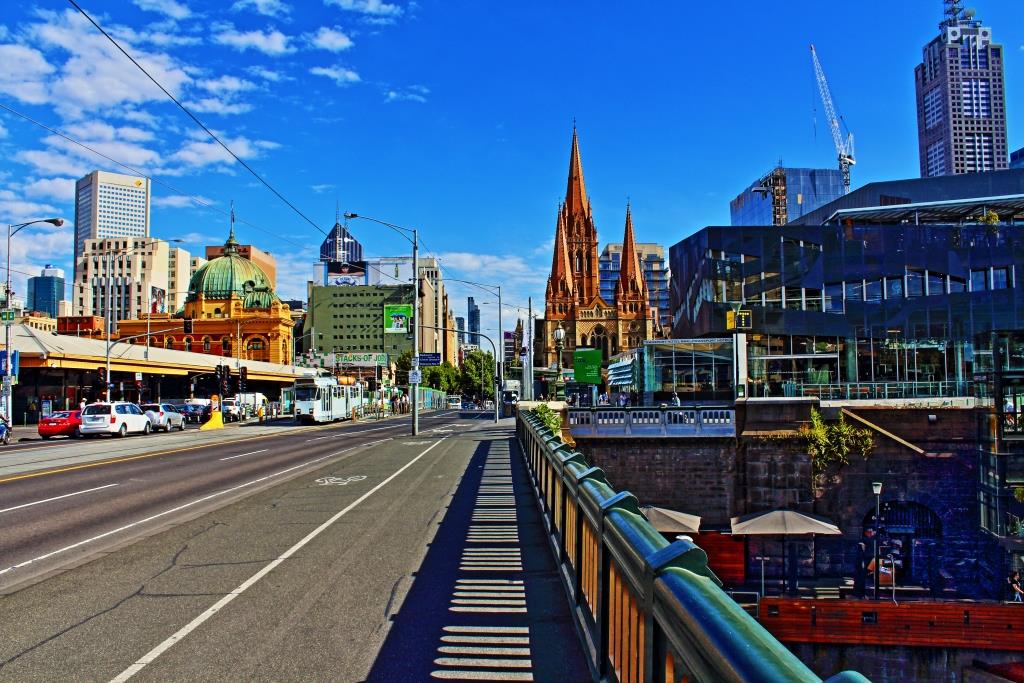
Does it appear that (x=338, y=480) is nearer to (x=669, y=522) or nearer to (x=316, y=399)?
(x=669, y=522)

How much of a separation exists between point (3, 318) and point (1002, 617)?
136 feet

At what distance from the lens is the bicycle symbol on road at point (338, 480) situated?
16.7 m

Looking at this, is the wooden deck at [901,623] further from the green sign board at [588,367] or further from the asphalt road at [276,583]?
the green sign board at [588,367]

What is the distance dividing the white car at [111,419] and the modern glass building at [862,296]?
3463 centimetres

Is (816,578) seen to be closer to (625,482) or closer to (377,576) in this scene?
(625,482)

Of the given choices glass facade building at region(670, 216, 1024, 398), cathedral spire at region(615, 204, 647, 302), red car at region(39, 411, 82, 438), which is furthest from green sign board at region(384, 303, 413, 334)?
cathedral spire at region(615, 204, 647, 302)

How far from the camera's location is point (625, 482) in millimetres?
32844

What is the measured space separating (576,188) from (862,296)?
107970 mm

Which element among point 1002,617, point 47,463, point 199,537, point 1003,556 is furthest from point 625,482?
point 199,537

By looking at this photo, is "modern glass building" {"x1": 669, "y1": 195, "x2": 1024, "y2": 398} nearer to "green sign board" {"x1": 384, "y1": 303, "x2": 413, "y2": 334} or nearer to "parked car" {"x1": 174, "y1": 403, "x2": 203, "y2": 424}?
"green sign board" {"x1": 384, "y1": 303, "x2": 413, "y2": 334}

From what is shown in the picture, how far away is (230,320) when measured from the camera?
118125 millimetres

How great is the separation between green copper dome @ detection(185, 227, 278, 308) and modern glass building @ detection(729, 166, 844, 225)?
106 m

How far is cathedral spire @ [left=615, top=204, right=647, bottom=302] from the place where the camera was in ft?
490

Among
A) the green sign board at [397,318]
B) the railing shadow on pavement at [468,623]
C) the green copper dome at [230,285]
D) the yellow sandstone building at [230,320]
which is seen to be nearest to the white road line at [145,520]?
the railing shadow on pavement at [468,623]
